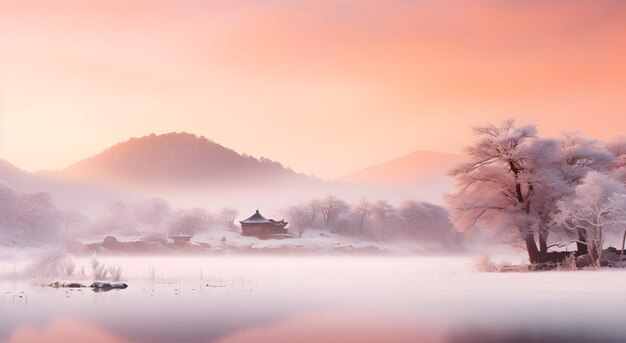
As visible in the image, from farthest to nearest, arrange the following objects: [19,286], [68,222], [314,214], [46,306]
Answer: [314,214]
[68,222]
[19,286]
[46,306]

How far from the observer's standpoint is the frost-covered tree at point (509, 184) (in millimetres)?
46094

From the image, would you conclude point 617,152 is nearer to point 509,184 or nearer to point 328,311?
point 509,184

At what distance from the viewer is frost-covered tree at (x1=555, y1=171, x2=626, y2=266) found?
4156 centimetres

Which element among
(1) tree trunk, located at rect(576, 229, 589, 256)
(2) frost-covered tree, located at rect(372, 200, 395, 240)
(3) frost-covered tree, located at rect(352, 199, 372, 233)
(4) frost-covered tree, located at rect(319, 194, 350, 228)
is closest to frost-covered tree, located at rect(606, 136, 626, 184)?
(1) tree trunk, located at rect(576, 229, 589, 256)

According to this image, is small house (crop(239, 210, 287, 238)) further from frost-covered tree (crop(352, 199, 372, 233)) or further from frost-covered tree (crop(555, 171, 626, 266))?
frost-covered tree (crop(555, 171, 626, 266))

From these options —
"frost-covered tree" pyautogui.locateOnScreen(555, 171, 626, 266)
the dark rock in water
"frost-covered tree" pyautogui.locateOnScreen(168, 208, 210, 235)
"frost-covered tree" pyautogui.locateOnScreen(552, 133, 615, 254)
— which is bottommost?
the dark rock in water

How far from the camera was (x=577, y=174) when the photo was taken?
47438 millimetres

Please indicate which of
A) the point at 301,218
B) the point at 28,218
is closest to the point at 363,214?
the point at 301,218

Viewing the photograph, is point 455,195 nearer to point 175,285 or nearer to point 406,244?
point 175,285

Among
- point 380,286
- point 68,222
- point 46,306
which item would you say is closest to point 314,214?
point 68,222

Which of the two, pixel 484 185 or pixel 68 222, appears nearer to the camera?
pixel 484 185

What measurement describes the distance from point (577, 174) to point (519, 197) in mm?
4282

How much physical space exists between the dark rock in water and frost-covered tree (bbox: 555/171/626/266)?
0.37m

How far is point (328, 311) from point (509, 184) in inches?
1017
